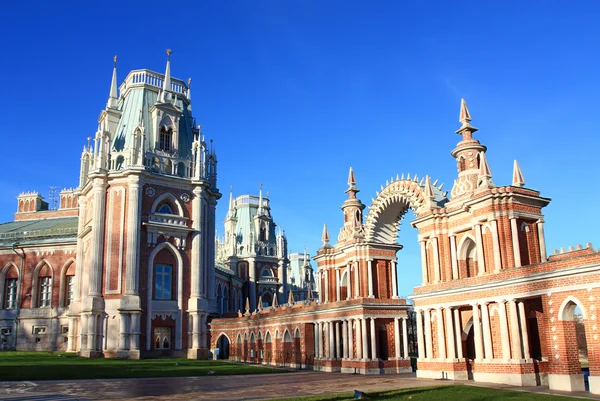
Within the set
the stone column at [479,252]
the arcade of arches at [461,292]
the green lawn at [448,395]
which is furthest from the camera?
the stone column at [479,252]

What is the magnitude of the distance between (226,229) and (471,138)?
66.7 metres

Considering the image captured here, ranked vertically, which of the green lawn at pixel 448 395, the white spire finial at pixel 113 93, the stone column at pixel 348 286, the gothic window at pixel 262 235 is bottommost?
the green lawn at pixel 448 395

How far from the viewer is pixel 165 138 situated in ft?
176

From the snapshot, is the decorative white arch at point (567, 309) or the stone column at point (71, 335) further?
the stone column at point (71, 335)

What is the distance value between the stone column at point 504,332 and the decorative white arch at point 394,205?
7054 mm

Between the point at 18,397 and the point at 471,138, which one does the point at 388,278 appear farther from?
the point at 18,397

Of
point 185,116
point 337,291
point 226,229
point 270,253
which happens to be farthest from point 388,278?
point 226,229

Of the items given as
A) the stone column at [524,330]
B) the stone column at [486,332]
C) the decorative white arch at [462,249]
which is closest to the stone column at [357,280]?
the decorative white arch at [462,249]

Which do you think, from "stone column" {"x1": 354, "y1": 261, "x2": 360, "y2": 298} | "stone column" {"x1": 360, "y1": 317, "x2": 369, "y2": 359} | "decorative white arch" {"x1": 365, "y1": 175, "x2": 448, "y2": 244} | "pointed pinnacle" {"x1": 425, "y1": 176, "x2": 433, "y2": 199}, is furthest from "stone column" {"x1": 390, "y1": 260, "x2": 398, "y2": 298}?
"pointed pinnacle" {"x1": 425, "y1": 176, "x2": 433, "y2": 199}

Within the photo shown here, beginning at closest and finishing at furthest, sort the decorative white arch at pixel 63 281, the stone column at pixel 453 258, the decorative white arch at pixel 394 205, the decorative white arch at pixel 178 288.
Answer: the stone column at pixel 453 258, the decorative white arch at pixel 394 205, the decorative white arch at pixel 178 288, the decorative white arch at pixel 63 281

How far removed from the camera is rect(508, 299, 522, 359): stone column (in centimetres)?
2336

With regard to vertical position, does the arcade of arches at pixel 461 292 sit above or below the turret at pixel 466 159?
below

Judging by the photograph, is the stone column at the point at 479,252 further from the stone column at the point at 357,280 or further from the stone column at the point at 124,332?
the stone column at the point at 124,332

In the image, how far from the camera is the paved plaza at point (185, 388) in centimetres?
1947
